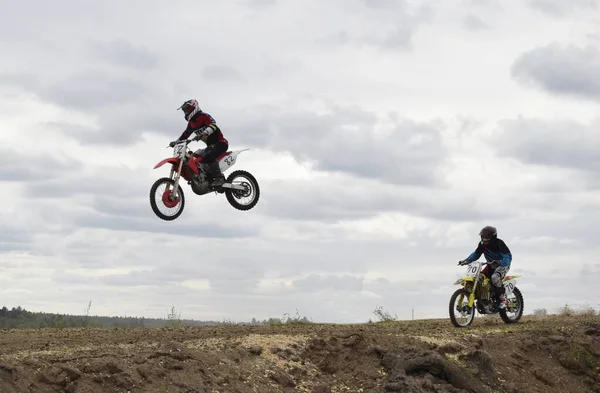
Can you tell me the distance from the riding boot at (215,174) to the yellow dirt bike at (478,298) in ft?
19.1

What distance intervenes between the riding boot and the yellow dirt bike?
5.82m

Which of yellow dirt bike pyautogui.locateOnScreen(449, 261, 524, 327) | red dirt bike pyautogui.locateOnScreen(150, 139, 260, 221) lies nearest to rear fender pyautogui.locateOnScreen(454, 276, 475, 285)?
yellow dirt bike pyautogui.locateOnScreen(449, 261, 524, 327)

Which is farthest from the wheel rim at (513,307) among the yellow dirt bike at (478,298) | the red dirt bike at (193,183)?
the red dirt bike at (193,183)

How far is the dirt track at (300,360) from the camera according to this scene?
1097 cm

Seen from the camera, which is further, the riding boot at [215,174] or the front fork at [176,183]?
the riding boot at [215,174]

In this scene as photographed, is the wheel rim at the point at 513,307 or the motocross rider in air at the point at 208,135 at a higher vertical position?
the motocross rider in air at the point at 208,135

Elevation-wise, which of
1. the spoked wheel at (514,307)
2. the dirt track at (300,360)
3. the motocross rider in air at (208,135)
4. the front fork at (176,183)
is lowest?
the dirt track at (300,360)

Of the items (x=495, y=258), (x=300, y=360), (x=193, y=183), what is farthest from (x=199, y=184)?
(x=495, y=258)

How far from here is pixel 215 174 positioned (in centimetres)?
1844

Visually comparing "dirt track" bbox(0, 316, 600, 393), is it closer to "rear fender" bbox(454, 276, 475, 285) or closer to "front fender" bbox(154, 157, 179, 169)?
"rear fender" bbox(454, 276, 475, 285)

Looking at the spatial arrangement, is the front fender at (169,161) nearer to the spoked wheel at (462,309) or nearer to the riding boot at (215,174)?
the riding boot at (215,174)

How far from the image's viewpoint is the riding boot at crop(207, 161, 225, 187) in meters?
18.4

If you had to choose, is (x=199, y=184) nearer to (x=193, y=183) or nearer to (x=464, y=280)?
(x=193, y=183)

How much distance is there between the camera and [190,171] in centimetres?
1795
